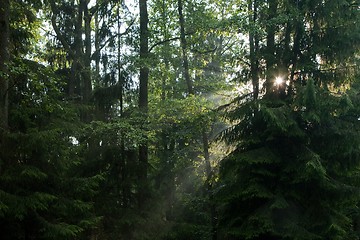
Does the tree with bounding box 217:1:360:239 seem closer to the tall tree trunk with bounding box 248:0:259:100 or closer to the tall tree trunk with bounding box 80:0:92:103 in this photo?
the tall tree trunk with bounding box 248:0:259:100

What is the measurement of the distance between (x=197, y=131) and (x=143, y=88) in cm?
263

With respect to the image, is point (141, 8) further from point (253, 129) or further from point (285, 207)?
point (285, 207)

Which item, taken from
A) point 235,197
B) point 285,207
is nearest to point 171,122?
point 235,197

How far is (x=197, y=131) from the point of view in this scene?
1316 cm

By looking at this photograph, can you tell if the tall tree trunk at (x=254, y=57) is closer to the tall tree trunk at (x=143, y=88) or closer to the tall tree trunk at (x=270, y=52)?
the tall tree trunk at (x=270, y=52)

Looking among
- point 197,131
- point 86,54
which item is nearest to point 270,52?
point 197,131

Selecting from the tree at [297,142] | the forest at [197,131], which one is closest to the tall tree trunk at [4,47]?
the forest at [197,131]

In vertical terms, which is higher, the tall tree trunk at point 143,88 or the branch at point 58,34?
the branch at point 58,34

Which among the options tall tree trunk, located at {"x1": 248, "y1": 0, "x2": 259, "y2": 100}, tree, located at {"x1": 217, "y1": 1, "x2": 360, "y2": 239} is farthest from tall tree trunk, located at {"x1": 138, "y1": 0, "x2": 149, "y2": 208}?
tall tree trunk, located at {"x1": 248, "y1": 0, "x2": 259, "y2": 100}

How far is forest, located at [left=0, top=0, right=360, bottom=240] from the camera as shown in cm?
850

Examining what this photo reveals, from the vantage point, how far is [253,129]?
1092 cm

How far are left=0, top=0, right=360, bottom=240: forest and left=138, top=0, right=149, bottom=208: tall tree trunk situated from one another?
4 cm

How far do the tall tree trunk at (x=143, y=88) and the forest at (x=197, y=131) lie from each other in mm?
38

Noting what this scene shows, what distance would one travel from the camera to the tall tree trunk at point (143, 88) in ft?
40.6
